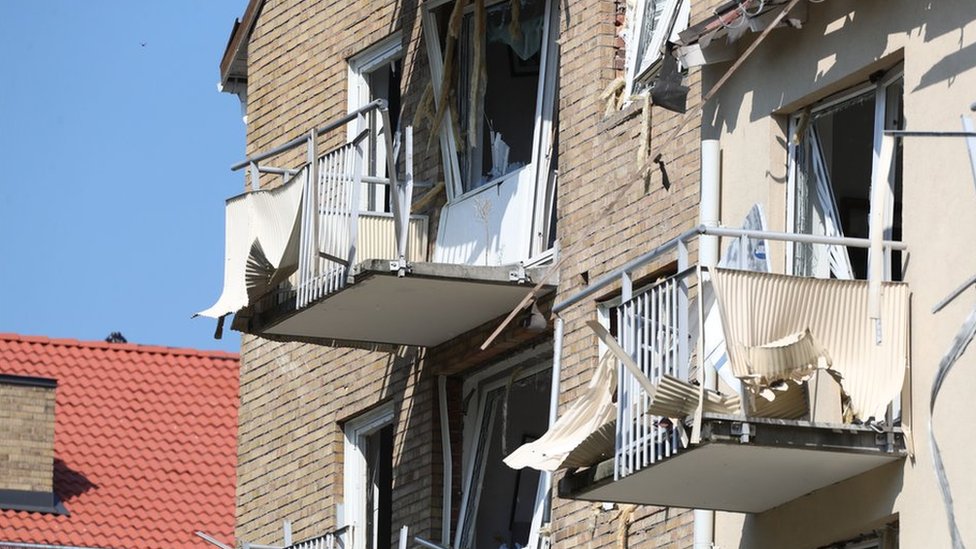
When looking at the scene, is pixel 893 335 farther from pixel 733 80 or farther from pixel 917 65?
pixel 733 80

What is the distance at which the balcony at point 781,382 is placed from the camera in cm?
1312

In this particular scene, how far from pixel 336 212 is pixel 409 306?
36.0 inches

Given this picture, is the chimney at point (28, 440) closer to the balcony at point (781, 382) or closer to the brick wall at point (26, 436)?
the brick wall at point (26, 436)

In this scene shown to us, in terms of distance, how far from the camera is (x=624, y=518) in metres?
16.8

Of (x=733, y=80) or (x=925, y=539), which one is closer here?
(x=925, y=539)

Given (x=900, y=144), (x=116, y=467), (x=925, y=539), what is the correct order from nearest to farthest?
(x=925, y=539)
(x=900, y=144)
(x=116, y=467)

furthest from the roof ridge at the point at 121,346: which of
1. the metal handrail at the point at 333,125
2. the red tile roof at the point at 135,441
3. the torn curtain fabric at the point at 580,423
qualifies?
the torn curtain fabric at the point at 580,423

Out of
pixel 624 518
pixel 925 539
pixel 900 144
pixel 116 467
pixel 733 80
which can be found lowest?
pixel 925 539

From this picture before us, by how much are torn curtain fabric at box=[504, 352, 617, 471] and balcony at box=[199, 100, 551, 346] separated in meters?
3.31

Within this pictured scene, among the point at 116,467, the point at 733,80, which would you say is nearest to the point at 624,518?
the point at 733,80

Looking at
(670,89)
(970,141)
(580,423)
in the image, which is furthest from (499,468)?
(970,141)

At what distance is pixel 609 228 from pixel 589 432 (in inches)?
116

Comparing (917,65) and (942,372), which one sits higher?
(917,65)

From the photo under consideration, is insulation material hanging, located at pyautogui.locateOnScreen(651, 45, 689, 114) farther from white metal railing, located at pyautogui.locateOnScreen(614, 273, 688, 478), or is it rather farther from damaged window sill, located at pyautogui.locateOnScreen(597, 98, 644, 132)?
white metal railing, located at pyautogui.locateOnScreen(614, 273, 688, 478)
